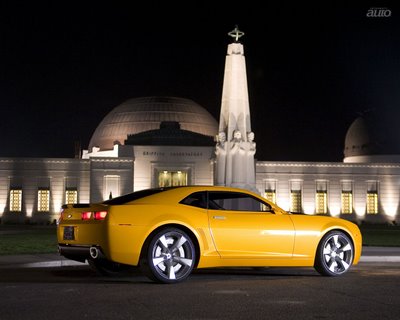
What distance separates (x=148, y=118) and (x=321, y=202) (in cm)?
1951

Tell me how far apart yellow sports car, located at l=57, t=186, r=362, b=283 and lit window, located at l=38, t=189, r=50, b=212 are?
199ft

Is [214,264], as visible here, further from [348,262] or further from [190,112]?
[190,112]

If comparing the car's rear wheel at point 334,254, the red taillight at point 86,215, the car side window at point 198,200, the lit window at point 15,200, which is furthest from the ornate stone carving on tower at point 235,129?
the lit window at point 15,200

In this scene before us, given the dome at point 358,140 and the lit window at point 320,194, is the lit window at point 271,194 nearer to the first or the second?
the lit window at point 320,194

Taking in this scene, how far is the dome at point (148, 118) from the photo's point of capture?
260 ft

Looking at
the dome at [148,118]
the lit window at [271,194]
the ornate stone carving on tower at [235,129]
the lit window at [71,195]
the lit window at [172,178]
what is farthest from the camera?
the dome at [148,118]

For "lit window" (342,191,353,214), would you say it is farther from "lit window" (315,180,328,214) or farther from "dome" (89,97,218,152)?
"dome" (89,97,218,152)

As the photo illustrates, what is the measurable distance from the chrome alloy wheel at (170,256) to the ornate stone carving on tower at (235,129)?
2739 centimetres

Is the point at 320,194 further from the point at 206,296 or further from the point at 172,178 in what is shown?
the point at 206,296

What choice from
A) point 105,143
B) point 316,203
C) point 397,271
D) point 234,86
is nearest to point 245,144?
point 234,86

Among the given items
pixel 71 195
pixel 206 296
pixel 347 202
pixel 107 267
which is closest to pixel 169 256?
pixel 206 296

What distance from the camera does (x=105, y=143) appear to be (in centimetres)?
8088

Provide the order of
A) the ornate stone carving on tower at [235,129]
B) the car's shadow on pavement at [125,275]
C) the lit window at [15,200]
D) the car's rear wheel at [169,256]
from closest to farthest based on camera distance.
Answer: the car's rear wheel at [169,256]
the car's shadow on pavement at [125,275]
the ornate stone carving on tower at [235,129]
the lit window at [15,200]

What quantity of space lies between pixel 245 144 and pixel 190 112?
4169cm
